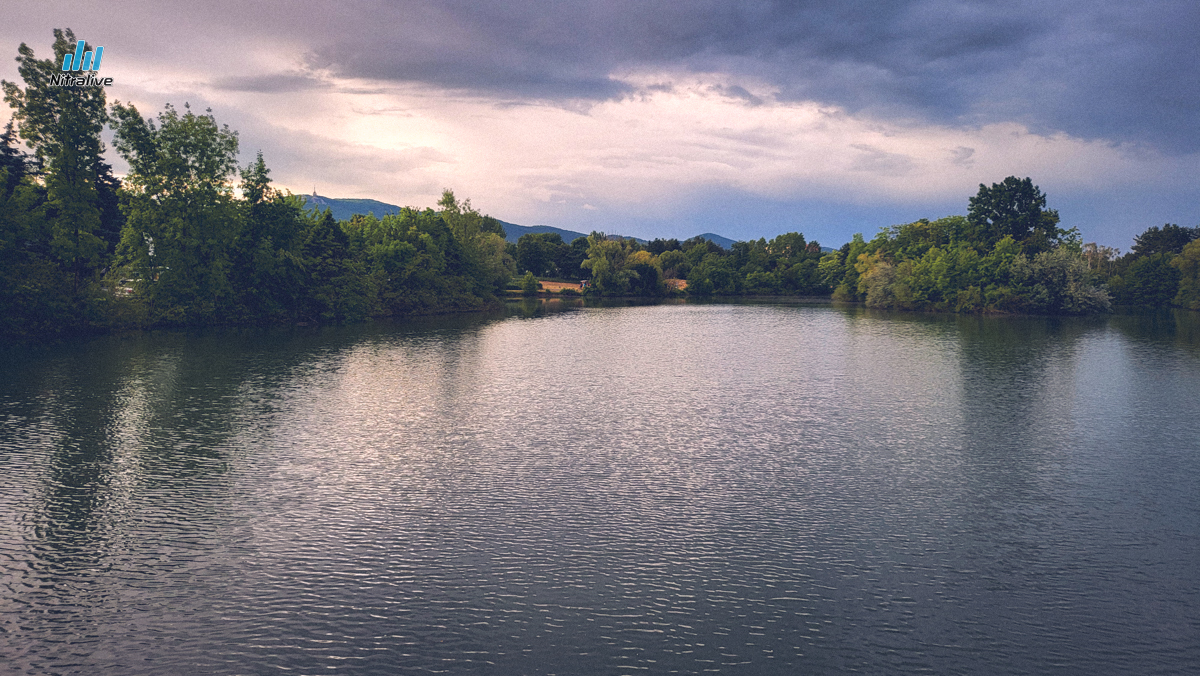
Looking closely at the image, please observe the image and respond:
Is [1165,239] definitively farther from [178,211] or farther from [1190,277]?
[178,211]

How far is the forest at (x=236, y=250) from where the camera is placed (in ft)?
179

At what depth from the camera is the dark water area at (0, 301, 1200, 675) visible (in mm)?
10664

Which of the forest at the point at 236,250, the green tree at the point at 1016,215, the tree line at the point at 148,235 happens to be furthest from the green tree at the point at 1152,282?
the tree line at the point at 148,235

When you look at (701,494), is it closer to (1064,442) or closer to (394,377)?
(1064,442)

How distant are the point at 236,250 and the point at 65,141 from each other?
1751cm

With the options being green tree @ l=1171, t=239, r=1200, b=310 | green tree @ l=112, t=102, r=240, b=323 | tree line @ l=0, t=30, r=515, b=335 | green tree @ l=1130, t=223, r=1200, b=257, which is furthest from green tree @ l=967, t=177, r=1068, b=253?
green tree @ l=112, t=102, r=240, b=323

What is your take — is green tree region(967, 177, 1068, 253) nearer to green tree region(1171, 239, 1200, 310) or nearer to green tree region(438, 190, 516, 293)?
green tree region(1171, 239, 1200, 310)

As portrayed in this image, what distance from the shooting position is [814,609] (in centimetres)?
1177

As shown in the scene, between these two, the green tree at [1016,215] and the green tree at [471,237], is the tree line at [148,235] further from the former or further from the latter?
the green tree at [1016,215]

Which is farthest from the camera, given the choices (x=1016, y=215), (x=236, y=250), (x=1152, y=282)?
(x=1152, y=282)

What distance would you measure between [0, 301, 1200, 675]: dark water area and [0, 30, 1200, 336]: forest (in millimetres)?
27012

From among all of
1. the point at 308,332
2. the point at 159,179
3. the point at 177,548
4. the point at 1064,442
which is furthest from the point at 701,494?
the point at 159,179

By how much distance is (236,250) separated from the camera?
231 ft

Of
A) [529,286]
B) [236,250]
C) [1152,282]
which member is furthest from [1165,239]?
[236,250]
